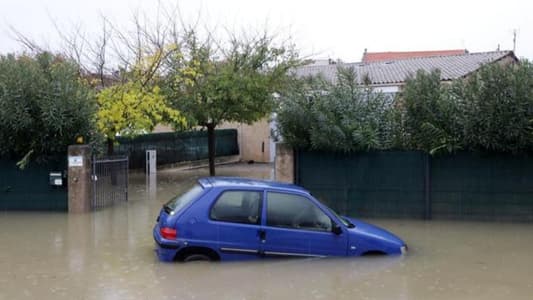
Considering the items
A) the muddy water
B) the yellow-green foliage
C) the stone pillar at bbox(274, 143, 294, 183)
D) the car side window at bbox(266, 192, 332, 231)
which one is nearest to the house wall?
the yellow-green foliage

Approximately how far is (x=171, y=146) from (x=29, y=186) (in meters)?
12.8

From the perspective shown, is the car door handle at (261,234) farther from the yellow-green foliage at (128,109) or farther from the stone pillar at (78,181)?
the yellow-green foliage at (128,109)

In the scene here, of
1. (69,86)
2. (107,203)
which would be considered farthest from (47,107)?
(107,203)

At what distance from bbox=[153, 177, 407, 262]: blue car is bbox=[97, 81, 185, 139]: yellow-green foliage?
10006 mm

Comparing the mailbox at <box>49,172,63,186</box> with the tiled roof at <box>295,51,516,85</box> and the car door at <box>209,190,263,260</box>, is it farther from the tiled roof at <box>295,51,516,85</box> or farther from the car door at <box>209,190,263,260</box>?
the tiled roof at <box>295,51,516,85</box>

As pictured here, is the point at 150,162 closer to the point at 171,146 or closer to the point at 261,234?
the point at 171,146

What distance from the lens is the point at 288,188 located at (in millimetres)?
9211

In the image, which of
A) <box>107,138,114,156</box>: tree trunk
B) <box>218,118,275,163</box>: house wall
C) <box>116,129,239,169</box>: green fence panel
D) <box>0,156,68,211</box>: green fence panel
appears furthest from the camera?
<box>218,118,275,163</box>: house wall

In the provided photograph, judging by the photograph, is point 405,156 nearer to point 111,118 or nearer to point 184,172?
point 111,118

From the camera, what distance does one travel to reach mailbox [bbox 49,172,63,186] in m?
14.5

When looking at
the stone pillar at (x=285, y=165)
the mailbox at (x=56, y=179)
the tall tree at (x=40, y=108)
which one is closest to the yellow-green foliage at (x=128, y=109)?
the tall tree at (x=40, y=108)

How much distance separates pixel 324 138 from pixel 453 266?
5.03m

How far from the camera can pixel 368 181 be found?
13.9 m

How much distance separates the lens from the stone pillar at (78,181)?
14.3 meters
